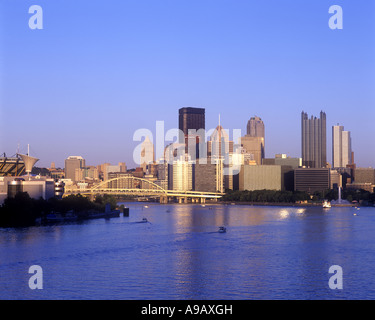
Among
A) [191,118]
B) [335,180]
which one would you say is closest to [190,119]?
[191,118]

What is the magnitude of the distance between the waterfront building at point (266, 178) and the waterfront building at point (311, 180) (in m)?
3.74

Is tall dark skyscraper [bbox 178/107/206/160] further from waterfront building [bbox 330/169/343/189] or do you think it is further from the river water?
the river water

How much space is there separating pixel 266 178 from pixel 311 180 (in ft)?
26.1

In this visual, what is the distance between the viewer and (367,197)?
83.9m

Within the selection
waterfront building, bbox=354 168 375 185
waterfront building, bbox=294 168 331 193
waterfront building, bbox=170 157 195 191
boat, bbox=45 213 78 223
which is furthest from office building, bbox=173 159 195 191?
boat, bbox=45 213 78 223

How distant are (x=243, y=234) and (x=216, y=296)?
1692 cm

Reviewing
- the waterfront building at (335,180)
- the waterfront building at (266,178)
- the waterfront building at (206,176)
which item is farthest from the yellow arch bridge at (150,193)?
the waterfront building at (335,180)

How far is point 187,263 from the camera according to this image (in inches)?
883

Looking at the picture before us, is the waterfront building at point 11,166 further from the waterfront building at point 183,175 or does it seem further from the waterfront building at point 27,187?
the waterfront building at point 183,175

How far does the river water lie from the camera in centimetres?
1756

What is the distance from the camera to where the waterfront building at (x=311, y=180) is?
3920 inches

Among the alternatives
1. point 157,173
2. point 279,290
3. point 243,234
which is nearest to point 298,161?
point 157,173

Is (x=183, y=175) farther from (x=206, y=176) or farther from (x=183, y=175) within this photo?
(x=206, y=176)
